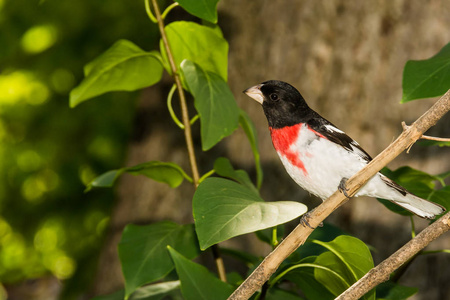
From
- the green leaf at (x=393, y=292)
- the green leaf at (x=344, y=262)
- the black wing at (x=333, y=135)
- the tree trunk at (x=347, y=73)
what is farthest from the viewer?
the tree trunk at (x=347, y=73)

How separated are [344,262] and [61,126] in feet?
13.5

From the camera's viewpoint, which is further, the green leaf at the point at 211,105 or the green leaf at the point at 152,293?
the green leaf at the point at 152,293

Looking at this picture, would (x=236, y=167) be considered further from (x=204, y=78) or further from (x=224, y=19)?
(x=204, y=78)

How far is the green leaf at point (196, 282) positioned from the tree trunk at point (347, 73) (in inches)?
53.1

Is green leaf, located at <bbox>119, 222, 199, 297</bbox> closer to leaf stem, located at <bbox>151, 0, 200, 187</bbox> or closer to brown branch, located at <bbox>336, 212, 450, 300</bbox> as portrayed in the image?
leaf stem, located at <bbox>151, 0, 200, 187</bbox>

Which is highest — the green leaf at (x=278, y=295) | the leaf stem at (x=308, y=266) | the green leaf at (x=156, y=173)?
the green leaf at (x=156, y=173)

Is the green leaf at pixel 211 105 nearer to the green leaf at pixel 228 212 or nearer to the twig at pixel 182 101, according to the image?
the twig at pixel 182 101

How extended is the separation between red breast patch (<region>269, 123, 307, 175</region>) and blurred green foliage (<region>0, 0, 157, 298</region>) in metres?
3.29

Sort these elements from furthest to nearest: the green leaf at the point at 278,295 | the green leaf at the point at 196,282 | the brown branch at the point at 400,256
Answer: the green leaf at the point at 278,295 → the green leaf at the point at 196,282 → the brown branch at the point at 400,256

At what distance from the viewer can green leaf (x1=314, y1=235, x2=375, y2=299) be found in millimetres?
1517

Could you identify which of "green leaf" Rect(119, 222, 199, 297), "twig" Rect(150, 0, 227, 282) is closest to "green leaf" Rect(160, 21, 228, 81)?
"twig" Rect(150, 0, 227, 282)

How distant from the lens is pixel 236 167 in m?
3.38

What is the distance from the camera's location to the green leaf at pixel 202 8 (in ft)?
5.25

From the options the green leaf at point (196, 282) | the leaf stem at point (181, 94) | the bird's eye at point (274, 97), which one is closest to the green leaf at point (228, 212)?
the green leaf at point (196, 282)
